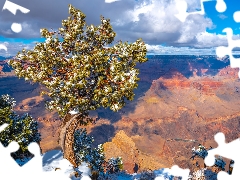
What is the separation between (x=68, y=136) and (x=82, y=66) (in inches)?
239

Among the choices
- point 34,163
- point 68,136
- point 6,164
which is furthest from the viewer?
point 68,136

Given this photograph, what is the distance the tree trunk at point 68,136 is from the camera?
18.6 m

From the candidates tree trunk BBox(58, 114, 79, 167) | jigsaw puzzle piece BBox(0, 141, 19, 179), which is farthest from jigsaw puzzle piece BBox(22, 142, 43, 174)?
tree trunk BBox(58, 114, 79, 167)

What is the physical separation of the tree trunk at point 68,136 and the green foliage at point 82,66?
109 cm

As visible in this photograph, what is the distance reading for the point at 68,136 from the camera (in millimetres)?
18891

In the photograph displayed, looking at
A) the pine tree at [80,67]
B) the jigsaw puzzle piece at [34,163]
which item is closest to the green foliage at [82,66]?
the pine tree at [80,67]

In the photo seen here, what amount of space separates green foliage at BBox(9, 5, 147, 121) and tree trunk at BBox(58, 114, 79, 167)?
3.58 feet

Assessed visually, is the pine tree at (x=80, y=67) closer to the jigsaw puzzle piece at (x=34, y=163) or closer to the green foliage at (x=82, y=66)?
the green foliage at (x=82, y=66)

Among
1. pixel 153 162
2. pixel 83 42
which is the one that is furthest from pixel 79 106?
pixel 153 162

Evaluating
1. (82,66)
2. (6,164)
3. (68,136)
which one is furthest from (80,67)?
(6,164)

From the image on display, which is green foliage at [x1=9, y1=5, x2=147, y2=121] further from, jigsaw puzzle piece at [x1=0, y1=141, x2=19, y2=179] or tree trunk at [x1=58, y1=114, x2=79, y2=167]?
jigsaw puzzle piece at [x1=0, y1=141, x2=19, y2=179]

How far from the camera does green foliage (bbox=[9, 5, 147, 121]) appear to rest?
15.9m

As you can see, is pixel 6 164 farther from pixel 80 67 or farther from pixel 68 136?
pixel 80 67

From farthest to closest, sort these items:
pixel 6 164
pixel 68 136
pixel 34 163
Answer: pixel 68 136 → pixel 34 163 → pixel 6 164
